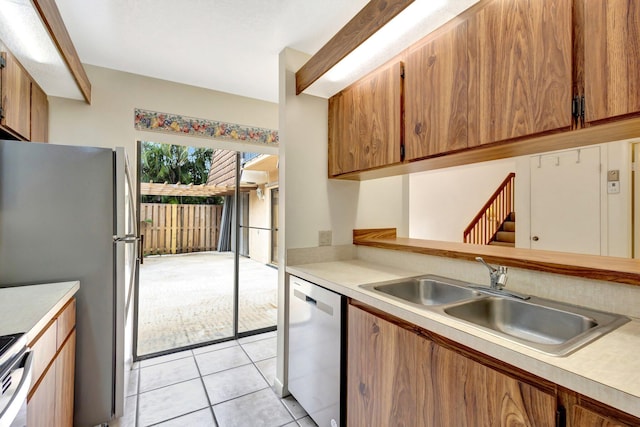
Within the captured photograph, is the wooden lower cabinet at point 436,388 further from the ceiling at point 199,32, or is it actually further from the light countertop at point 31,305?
the ceiling at point 199,32

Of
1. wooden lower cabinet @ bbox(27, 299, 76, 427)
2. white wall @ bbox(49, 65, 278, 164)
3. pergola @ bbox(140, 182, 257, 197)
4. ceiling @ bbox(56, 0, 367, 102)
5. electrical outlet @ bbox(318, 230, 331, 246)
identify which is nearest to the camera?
wooden lower cabinet @ bbox(27, 299, 76, 427)

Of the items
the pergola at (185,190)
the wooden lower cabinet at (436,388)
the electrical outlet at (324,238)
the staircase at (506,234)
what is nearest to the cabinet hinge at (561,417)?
the wooden lower cabinet at (436,388)

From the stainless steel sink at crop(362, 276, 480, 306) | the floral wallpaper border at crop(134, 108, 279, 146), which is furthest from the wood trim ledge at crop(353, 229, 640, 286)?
the floral wallpaper border at crop(134, 108, 279, 146)

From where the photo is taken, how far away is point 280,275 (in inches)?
86.2

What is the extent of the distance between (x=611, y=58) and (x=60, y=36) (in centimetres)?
257

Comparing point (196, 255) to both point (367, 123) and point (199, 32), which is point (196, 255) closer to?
point (199, 32)

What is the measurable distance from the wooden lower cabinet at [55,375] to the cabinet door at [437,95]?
188cm

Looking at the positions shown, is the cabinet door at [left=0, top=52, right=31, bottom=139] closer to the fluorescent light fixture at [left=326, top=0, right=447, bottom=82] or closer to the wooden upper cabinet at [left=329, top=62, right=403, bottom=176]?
the fluorescent light fixture at [left=326, top=0, right=447, bottom=82]

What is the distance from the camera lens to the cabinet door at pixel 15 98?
1646 mm

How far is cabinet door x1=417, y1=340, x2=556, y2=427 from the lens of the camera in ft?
2.61

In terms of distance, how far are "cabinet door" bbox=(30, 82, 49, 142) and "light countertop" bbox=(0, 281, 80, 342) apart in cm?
115

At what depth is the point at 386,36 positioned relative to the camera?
1.50 metres

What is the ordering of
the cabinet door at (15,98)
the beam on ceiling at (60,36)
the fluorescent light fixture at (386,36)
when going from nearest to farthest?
the fluorescent light fixture at (386,36) → the beam on ceiling at (60,36) → the cabinet door at (15,98)

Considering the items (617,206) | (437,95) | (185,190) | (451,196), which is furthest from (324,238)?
(451,196)
